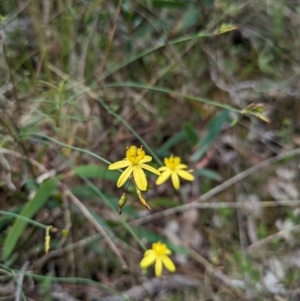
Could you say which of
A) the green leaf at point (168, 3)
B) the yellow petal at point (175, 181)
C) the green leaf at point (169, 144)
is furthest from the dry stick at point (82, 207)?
the green leaf at point (168, 3)

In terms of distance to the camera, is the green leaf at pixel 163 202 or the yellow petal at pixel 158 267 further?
the green leaf at pixel 163 202

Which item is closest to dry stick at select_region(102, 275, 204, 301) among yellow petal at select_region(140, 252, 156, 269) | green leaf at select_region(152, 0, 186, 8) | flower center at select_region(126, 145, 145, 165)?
yellow petal at select_region(140, 252, 156, 269)

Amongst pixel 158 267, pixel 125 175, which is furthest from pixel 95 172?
pixel 125 175

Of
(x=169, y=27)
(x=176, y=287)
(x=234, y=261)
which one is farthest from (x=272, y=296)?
(x=169, y=27)

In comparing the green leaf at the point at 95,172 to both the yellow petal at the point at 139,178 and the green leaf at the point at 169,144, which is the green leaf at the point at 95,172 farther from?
the yellow petal at the point at 139,178

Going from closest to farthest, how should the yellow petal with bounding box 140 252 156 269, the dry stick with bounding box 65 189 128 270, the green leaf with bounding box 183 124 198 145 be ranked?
the yellow petal with bounding box 140 252 156 269
the dry stick with bounding box 65 189 128 270
the green leaf with bounding box 183 124 198 145

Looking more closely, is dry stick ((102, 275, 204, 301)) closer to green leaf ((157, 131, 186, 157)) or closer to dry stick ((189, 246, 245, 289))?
dry stick ((189, 246, 245, 289))

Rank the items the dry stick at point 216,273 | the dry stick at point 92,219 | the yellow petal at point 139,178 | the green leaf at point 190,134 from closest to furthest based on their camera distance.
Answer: the yellow petal at point 139,178 → the dry stick at point 92,219 → the dry stick at point 216,273 → the green leaf at point 190,134
